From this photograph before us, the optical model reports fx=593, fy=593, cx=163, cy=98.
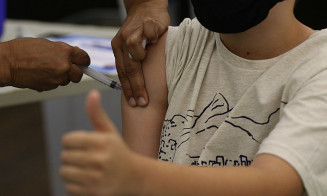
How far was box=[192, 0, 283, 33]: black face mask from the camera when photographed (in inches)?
45.0

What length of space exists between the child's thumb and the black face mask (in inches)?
17.9

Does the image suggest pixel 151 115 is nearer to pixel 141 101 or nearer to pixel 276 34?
pixel 141 101

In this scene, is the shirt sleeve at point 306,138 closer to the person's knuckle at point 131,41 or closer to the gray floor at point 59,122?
the person's knuckle at point 131,41

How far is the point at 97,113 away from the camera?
2.61 ft

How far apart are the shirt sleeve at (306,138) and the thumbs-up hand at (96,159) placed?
29cm

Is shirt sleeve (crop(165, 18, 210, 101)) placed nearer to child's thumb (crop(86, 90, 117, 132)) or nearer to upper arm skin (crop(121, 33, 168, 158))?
upper arm skin (crop(121, 33, 168, 158))

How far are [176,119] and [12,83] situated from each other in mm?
538

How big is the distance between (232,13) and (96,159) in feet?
1.64

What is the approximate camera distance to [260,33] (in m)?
1.22

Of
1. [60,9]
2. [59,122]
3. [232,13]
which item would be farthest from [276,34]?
[60,9]

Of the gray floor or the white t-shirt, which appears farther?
the gray floor

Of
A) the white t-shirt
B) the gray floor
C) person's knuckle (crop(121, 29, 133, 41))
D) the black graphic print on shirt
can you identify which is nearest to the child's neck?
the white t-shirt

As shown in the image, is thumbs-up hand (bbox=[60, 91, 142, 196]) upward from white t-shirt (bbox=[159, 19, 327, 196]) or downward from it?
upward

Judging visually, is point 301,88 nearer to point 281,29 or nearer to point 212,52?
point 281,29
